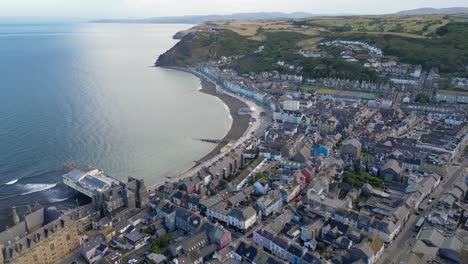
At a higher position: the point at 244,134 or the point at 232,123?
the point at 244,134

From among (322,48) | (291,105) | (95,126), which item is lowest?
(95,126)


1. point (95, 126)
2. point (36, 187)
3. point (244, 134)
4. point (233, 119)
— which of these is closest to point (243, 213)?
point (36, 187)

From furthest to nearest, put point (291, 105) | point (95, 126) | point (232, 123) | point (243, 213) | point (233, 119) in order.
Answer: point (291, 105) < point (233, 119) < point (232, 123) < point (95, 126) < point (243, 213)

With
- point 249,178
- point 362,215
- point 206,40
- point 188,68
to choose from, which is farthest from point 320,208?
point 206,40

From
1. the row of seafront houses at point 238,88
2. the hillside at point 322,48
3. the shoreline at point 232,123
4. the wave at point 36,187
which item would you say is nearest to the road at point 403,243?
the shoreline at point 232,123

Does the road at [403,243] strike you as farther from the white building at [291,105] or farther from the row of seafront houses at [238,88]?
the row of seafront houses at [238,88]

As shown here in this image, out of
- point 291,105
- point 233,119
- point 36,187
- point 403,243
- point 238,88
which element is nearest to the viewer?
point 403,243

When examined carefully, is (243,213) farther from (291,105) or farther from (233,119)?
(291,105)
